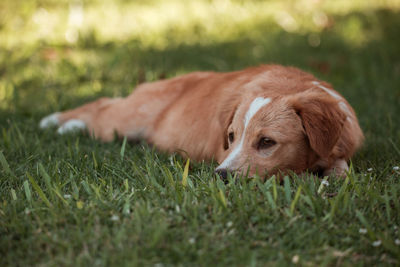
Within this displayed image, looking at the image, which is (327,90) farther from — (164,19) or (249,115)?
(164,19)

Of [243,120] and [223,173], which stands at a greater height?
[243,120]

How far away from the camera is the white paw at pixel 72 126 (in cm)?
462

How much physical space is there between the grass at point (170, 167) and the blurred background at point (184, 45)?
1.1 inches

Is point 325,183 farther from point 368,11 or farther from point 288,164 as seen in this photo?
point 368,11

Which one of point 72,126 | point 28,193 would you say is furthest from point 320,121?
point 72,126

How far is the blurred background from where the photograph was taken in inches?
229

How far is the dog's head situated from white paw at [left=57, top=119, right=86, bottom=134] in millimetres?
2011

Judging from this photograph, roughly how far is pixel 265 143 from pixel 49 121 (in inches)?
101

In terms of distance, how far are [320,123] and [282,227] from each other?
987mm

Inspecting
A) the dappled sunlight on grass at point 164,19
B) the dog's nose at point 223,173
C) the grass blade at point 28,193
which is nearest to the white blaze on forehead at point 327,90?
the dog's nose at point 223,173

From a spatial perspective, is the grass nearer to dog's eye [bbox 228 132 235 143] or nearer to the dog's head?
the dog's head

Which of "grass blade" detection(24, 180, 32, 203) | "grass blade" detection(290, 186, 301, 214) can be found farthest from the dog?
"grass blade" detection(24, 180, 32, 203)

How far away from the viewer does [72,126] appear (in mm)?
4762

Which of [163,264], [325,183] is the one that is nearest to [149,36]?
[325,183]
